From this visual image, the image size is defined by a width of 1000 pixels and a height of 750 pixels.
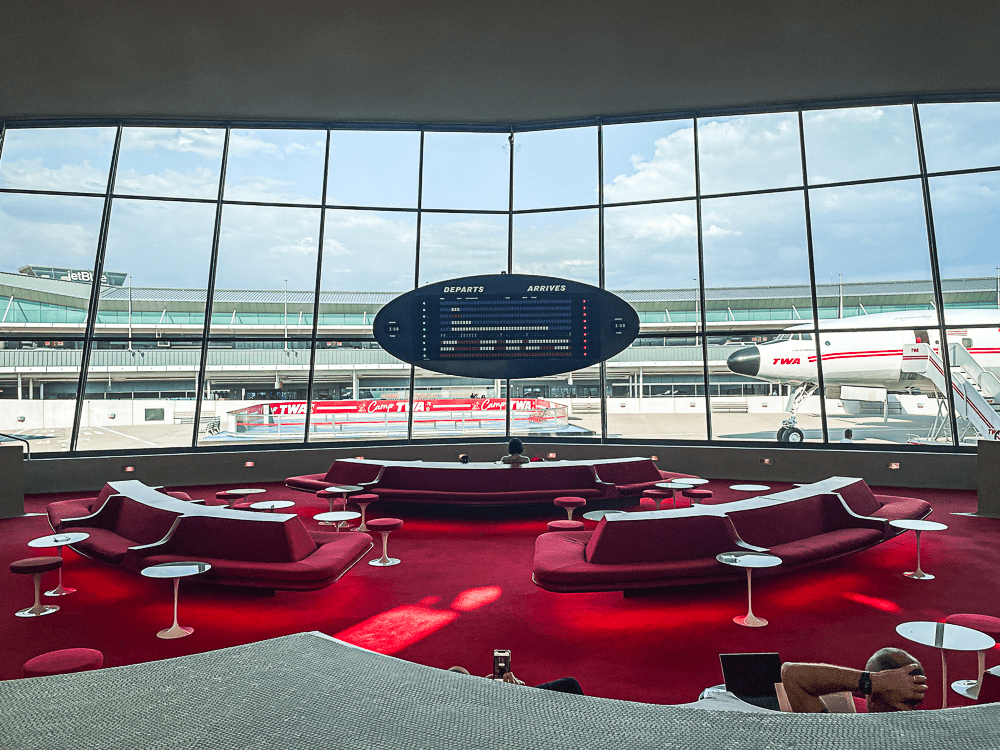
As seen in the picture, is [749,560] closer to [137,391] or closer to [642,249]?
[642,249]

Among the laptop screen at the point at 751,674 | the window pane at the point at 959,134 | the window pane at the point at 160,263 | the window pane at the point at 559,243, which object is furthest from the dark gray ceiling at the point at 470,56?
the laptop screen at the point at 751,674

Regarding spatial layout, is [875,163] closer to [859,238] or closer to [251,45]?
[859,238]

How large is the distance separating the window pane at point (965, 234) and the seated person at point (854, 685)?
8257mm

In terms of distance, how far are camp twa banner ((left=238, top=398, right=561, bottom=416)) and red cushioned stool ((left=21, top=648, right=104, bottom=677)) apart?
7441 millimetres

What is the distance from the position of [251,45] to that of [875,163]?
8430 mm

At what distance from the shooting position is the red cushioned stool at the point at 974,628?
3.04 meters

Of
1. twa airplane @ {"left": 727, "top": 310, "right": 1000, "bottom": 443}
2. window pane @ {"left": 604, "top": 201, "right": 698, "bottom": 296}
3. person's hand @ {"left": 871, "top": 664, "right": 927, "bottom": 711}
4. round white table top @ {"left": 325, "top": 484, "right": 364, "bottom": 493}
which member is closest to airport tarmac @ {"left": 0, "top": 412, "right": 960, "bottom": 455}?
twa airplane @ {"left": 727, "top": 310, "right": 1000, "bottom": 443}

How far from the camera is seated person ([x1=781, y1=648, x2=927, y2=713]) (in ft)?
6.22

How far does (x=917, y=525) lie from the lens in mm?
4953

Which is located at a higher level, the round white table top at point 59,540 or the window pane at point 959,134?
the window pane at point 959,134

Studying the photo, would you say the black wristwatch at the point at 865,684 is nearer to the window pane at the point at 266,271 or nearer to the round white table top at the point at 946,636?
the round white table top at the point at 946,636

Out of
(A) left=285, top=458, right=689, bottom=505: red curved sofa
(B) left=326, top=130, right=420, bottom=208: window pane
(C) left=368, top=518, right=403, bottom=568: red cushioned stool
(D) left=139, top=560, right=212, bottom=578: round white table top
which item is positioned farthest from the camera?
(B) left=326, top=130, right=420, bottom=208: window pane

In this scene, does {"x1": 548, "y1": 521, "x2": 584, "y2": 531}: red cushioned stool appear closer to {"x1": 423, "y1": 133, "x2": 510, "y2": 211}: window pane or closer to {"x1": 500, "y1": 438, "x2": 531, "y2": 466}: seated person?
{"x1": 500, "y1": 438, "x2": 531, "y2": 466}: seated person

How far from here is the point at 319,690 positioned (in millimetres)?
904
